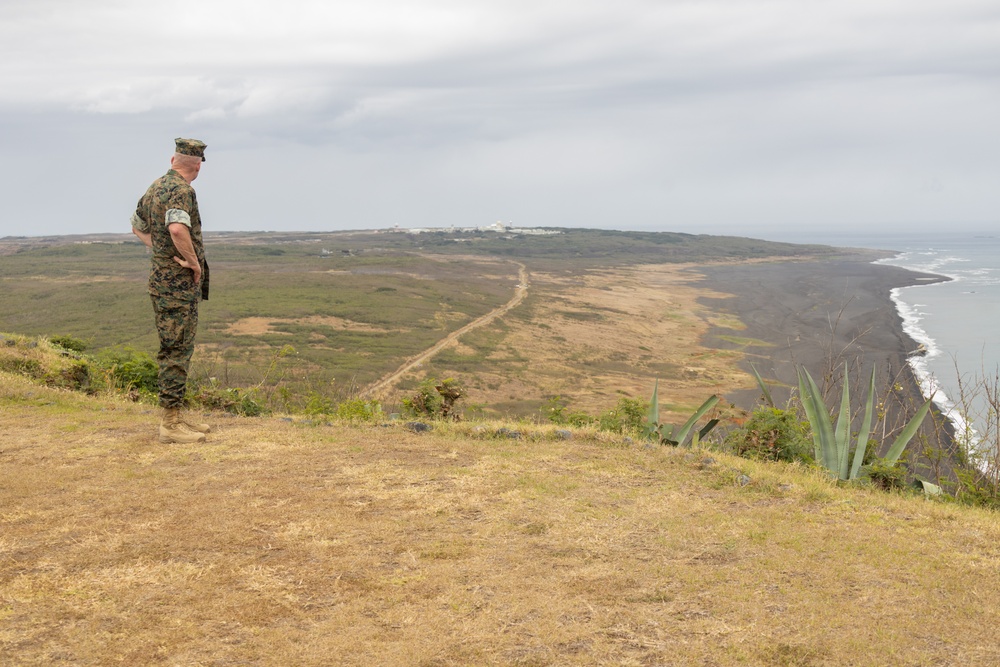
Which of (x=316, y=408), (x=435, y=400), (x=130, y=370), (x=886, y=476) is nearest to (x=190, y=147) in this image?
(x=316, y=408)

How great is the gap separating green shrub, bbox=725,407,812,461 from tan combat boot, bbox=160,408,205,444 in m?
5.25

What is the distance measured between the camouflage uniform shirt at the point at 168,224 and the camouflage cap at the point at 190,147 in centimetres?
22

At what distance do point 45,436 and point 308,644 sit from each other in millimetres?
4959

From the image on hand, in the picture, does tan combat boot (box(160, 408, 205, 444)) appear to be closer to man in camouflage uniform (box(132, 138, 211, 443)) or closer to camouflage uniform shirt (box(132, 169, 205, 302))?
man in camouflage uniform (box(132, 138, 211, 443))

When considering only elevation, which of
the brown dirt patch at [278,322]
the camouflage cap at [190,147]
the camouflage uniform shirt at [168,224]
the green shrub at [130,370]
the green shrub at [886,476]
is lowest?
the brown dirt patch at [278,322]

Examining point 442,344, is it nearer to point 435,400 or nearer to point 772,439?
point 435,400

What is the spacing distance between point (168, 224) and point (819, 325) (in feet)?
143

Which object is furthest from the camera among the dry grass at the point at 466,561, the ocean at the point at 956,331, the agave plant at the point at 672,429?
the ocean at the point at 956,331

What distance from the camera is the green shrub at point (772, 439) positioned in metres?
7.39

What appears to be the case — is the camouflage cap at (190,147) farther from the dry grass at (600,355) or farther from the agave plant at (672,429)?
the dry grass at (600,355)

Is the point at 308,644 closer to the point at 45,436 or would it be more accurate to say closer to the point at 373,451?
the point at 373,451

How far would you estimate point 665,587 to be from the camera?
4199 mm

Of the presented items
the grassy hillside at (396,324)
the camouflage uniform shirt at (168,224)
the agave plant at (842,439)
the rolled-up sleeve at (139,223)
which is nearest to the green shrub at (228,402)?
the grassy hillside at (396,324)

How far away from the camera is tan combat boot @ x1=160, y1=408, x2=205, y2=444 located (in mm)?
6934
